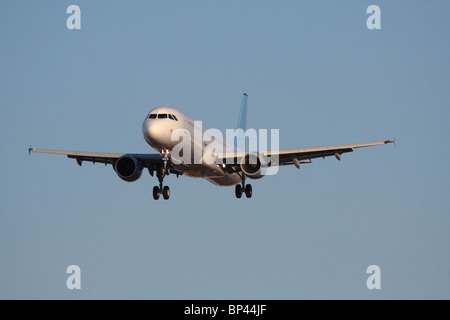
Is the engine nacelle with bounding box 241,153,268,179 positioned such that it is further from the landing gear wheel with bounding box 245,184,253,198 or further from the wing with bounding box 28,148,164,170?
the wing with bounding box 28,148,164,170

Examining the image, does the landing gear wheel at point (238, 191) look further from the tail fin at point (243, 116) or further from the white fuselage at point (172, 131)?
the tail fin at point (243, 116)

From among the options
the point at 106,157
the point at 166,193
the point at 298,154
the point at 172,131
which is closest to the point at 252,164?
the point at 298,154

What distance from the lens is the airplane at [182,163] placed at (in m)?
57.6

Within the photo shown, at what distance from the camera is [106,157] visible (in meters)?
65.5

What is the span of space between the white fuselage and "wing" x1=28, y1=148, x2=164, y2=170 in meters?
2.79

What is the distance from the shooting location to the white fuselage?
2247 inches

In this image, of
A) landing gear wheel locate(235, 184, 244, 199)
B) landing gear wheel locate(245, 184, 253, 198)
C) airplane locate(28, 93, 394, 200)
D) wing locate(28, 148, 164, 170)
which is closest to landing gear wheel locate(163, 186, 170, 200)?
airplane locate(28, 93, 394, 200)

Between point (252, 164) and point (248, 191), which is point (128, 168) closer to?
point (252, 164)

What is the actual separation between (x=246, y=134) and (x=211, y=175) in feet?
65.1

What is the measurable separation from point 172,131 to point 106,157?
9.67m
